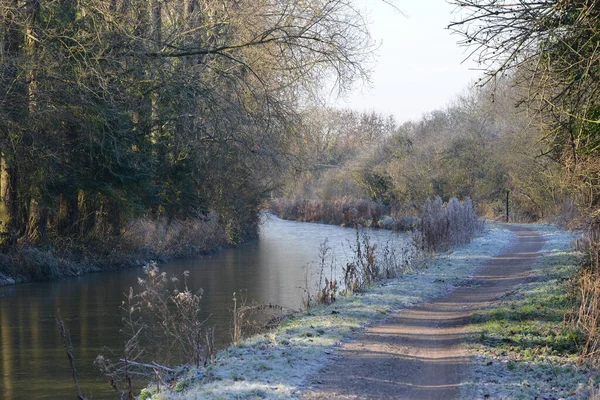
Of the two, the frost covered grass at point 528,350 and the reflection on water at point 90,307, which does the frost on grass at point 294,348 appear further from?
the reflection on water at point 90,307

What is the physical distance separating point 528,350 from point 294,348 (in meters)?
2.95

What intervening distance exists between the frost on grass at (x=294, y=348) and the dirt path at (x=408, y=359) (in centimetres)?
26

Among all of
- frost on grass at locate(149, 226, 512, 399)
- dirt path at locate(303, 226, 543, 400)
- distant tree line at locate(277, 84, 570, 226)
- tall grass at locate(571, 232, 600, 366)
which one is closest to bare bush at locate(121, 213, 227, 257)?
distant tree line at locate(277, 84, 570, 226)

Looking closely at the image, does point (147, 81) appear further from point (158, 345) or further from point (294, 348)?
point (294, 348)

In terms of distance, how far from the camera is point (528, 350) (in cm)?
955

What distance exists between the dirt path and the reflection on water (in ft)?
11.5

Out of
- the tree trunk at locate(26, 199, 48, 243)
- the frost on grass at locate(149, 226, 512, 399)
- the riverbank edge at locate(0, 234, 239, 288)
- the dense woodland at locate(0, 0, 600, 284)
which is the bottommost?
the frost on grass at locate(149, 226, 512, 399)

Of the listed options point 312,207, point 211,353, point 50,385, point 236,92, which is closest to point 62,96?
point 236,92

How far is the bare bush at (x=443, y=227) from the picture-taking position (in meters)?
22.8

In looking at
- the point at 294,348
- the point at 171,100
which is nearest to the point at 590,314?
the point at 294,348

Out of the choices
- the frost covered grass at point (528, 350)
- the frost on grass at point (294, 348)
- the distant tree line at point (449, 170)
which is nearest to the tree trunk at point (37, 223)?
the frost on grass at point (294, 348)

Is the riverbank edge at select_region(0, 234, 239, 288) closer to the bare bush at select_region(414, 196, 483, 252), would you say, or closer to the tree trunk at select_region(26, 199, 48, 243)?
the tree trunk at select_region(26, 199, 48, 243)

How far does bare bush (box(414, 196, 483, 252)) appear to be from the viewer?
22812mm

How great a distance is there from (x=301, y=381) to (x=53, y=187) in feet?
53.4
